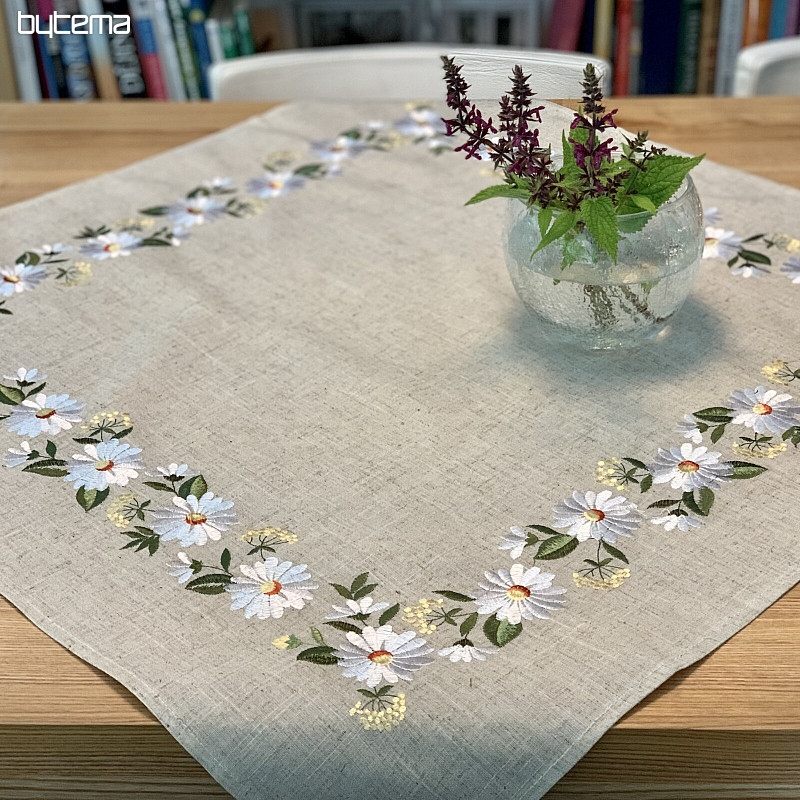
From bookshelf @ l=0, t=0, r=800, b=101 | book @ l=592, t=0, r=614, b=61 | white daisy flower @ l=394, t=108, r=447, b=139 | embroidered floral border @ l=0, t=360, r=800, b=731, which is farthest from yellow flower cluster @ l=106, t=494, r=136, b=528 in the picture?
book @ l=592, t=0, r=614, b=61

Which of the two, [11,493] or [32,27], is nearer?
[11,493]

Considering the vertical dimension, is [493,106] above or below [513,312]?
above

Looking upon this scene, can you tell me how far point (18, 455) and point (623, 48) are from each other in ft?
6.03

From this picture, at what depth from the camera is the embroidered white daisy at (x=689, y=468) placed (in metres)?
0.67

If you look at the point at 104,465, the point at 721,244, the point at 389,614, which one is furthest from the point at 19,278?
the point at 721,244

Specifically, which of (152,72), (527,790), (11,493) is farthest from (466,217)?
(152,72)

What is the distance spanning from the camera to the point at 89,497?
26.9 inches

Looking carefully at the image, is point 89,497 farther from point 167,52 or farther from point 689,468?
point 167,52

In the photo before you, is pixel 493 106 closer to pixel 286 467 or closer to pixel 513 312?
pixel 513 312

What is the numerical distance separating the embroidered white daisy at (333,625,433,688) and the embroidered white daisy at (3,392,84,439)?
306mm

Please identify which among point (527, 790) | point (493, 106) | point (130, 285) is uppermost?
point (493, 106)

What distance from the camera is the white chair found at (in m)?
1.44

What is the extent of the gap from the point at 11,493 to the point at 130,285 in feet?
0.96

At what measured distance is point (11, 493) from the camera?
689mm
